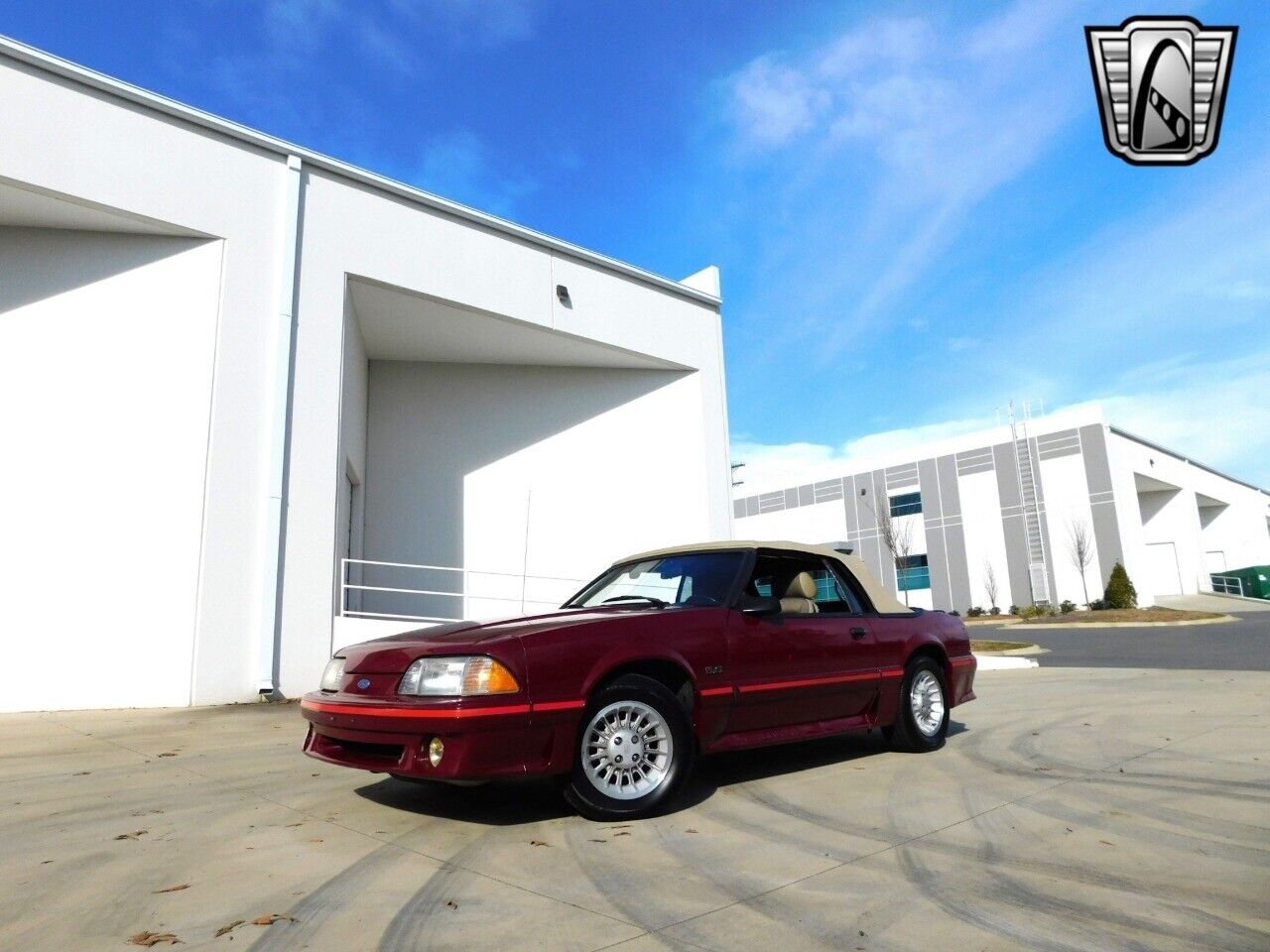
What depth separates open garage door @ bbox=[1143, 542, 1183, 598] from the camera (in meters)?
44.5

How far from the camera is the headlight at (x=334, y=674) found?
14.0 feet

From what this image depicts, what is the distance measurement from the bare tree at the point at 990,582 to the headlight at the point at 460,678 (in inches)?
1735

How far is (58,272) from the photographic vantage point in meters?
10.0

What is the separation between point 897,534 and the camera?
4756 centimetres

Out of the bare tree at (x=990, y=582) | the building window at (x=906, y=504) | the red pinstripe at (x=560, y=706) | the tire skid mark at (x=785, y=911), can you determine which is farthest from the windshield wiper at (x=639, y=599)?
the building window at (x=906, y=504)

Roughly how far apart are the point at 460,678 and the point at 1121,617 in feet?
112

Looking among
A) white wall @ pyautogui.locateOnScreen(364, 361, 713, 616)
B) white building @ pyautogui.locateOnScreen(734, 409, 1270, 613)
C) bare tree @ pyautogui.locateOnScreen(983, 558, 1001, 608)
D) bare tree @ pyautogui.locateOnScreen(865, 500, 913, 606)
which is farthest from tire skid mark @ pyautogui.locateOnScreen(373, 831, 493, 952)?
bare tree @ pyautogui.locateOnScreen(983, 558, 1001, 608)

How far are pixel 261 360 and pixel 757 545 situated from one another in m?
7.95

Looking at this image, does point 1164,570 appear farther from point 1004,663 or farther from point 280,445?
point 280,445

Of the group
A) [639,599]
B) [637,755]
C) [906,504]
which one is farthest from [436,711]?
[906,504]

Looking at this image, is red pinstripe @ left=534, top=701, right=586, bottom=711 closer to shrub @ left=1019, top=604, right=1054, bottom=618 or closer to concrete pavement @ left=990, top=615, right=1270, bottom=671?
concrete pavement @ left=990, top=615, right=1270, bottom=671

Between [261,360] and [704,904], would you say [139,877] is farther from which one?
[261,360]

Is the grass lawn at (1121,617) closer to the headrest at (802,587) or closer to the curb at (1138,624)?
the curb at (1138,624)

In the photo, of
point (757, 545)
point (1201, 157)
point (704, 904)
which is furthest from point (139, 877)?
point (1201, 157)
